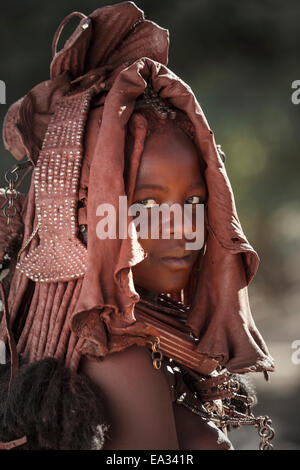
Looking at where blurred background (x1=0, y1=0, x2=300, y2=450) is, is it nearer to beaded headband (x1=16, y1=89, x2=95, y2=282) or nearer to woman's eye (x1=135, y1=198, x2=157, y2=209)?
beaded headband (x1=16, y1=89, x2=95, y2=282)

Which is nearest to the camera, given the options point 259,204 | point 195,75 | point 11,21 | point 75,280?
point 75,280

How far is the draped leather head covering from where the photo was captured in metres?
1.34

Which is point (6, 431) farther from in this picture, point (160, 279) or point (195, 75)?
point (195, 75)

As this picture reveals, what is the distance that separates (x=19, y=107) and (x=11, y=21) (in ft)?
5.56

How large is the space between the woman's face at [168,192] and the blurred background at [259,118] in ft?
6.04

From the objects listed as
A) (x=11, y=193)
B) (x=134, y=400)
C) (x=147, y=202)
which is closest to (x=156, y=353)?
(x=134, y=400)

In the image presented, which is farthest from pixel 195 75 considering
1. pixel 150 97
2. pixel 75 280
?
pixel 75 280

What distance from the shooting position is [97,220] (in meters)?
1.35

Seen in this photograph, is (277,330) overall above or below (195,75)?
below

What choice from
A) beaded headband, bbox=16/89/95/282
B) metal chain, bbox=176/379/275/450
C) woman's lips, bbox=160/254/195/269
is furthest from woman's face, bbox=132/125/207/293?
metal chain, bbox=176/379/275/450

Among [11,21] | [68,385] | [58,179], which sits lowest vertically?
[68,385]

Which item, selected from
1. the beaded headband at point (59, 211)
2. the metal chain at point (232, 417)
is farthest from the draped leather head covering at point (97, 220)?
the metal chain at point (232, 417)
